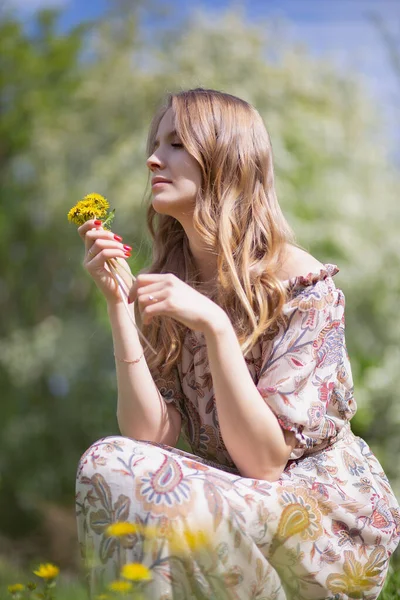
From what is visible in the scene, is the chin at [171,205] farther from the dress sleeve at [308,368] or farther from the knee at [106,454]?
the knee at [106,454]

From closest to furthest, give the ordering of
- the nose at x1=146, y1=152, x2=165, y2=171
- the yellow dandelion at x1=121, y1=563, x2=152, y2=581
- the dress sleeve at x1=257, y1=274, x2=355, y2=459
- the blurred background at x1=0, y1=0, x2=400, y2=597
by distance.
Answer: the yellow dandelion at x1=121, y1=563, x2=152, y2=581 < the dress sleeve at x1=257, y1=274, x2=355, y2=459 < the nose at x1=146, y1=152, x2=165, y2=171 < the blurred background at x1=0, y1=0, x2=400, y2=597

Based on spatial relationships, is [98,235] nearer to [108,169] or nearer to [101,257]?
[101,257]

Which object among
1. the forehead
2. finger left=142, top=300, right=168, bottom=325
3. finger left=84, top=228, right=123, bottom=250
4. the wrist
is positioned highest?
the forehead

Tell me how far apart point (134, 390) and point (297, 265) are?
1.63 ft

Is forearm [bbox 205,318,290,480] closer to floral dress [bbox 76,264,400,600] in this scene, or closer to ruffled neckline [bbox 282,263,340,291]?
floral dress [bbox 76,264,400,600]

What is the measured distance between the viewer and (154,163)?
6.63 ft

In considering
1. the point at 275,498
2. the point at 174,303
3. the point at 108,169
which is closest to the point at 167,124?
the point at 174,303

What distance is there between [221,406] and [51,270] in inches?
277

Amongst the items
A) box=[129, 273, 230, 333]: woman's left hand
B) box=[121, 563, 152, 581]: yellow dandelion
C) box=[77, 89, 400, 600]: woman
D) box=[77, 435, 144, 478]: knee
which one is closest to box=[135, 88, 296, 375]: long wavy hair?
box=[77, 89, 400, 600]: woman

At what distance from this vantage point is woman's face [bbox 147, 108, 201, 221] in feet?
6.64

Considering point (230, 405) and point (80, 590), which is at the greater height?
point (230, 405)

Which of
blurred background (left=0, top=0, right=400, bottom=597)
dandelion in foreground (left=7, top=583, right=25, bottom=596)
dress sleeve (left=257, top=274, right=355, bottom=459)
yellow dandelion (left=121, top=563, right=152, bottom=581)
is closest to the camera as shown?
yellow dandelion (left=121, top=563, right=152, bottom=581)

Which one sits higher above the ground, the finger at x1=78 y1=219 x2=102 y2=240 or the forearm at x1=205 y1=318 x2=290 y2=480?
the finger at x1=78 y1=219 x2=102 y2=240

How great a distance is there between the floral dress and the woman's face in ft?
1.18
